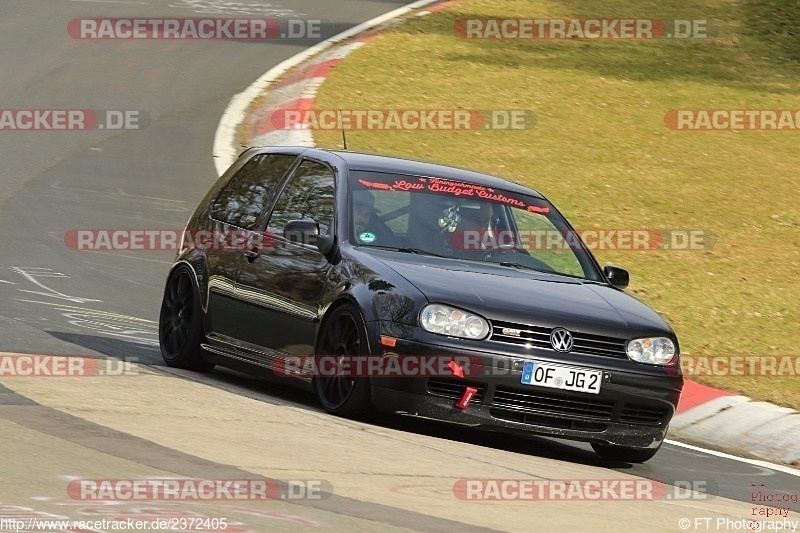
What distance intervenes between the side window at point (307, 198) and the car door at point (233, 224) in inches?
5.8

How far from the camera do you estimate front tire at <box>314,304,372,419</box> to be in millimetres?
8836

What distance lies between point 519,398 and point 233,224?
9.61ft

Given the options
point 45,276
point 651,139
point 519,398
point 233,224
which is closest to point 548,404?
point 519,398

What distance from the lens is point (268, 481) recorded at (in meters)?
6.71

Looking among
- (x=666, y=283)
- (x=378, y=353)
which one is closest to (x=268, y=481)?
(x=378, y=353)

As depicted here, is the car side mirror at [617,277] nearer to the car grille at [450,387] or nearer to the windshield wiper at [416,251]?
the windshield wiper at [416,251]

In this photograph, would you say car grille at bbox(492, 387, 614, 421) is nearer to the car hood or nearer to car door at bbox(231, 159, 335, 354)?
the car hood

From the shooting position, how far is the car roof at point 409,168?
10.1 metres

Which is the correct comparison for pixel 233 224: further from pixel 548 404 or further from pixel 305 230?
pixel 548 404

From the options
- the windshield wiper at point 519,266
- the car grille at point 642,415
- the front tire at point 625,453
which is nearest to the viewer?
the car grille at point 642,415

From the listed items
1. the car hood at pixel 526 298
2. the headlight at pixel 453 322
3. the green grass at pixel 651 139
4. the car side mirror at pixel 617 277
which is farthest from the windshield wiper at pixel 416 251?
the green grass at pixel 651 139

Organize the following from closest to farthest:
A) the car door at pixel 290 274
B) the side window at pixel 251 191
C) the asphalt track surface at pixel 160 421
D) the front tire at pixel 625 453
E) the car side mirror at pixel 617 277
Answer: the asphalt track surface at pixel 160 421 < the front tire at pixel 625 453 < the car door at pixel 290 274 < the car side mirror at pixel 617 277 < the side window at pixel 251 191

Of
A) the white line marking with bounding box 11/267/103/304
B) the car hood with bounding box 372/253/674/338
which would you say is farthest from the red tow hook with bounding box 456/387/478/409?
the white line marking with bounding box 11/267/103/304

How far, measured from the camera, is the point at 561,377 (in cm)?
870
